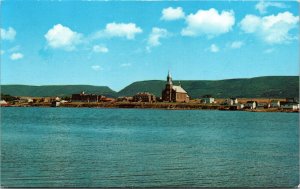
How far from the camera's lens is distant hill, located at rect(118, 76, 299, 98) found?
2367 cm

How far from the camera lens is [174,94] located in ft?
97.3

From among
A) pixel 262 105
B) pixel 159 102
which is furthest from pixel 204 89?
pixel 159 102

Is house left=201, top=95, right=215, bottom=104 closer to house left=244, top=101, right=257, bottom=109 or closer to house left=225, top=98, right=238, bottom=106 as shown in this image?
house left=225, top=98, right=238, bottom=106

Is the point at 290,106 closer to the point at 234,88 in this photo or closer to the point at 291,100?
the point at 291,100

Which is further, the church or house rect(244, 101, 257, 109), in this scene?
house rect(244, 101, 257, 109)

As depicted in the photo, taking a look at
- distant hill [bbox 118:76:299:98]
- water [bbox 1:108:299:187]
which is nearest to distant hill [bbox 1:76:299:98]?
distant hill [bbox 118:76:299:98]

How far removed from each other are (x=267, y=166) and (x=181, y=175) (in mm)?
2204

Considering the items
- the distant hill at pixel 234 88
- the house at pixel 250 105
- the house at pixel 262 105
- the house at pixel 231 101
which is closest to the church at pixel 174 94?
the distant hill at pixel 234 88

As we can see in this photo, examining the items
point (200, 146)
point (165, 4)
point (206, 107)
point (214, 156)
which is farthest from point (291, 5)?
point (206, 107)

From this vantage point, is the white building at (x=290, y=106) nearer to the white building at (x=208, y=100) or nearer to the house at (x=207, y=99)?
the house at (x=207, y=99)

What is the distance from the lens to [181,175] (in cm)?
906

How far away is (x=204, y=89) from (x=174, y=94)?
292cm

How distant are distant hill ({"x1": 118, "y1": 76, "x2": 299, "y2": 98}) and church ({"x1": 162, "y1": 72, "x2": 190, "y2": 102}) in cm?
34

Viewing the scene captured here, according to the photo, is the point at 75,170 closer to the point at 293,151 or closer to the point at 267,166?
the point at 267,166
